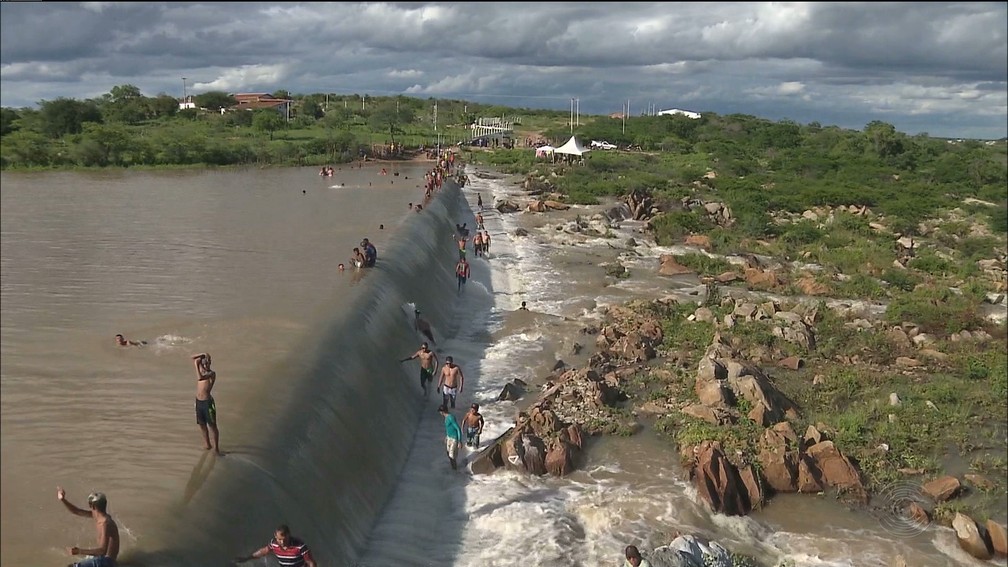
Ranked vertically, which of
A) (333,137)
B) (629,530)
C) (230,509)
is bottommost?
(629,530)

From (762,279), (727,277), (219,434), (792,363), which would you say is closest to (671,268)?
(727,277)

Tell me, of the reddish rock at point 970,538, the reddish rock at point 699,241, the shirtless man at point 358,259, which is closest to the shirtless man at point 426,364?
the shirtless man at point 358,259

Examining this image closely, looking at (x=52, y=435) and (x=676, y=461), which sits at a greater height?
(x=52, y=435)

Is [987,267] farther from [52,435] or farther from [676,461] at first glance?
[52,435]

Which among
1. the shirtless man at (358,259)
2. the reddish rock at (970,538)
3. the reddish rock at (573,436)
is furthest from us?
the shirtless man at (358,259)

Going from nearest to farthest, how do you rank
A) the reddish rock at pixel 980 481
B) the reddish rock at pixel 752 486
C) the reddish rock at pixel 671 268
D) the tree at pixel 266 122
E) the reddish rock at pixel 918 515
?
the reddish rock at pixel 918 515 < the reddish rock at pixel 752 486 < the reddish rock at pixel 980 481 < the reddish rock at pixel 671 268 < the tree at pixel 266 122

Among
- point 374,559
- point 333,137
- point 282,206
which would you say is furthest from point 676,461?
point 333,137

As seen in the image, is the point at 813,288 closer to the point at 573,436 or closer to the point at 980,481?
the point at 980,481

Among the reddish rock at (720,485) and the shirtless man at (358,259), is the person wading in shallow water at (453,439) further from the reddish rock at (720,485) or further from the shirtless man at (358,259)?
the shirtless man at (358,259)
